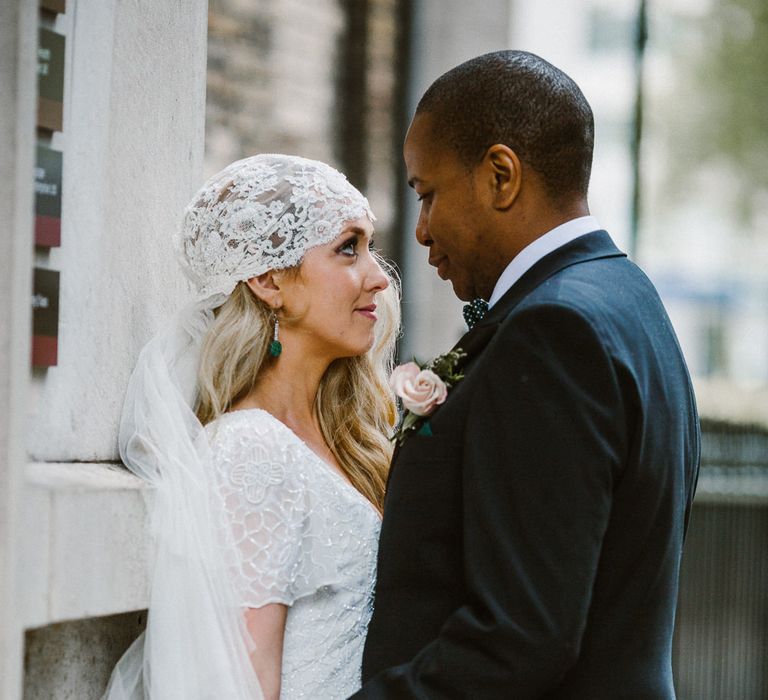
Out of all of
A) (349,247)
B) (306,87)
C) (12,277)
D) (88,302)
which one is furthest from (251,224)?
(306,87)

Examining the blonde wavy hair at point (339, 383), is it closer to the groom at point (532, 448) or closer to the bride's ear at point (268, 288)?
the bride's ear at point (268, 288)

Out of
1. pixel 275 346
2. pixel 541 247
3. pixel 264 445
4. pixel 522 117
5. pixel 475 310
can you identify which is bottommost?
pixel 264 445

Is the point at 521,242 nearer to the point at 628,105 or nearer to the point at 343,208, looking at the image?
the point at 343,208

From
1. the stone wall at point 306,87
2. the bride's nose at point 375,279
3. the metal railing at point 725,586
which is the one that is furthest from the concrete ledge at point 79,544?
the metal railing at point 725,586

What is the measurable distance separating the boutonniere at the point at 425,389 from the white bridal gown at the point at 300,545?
0.48 meters

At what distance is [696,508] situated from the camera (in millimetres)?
7242

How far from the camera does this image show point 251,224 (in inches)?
113

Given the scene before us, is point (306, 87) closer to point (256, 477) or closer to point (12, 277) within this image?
point (256, 477)

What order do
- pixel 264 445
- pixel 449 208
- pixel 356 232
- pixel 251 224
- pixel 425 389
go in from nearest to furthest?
pixel 425 389
pixel 449 208
pixel 264 445
pixel 251 224
pixel 356 232

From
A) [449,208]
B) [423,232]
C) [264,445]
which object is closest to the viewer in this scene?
[449,208]

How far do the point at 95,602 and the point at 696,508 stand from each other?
564 cm

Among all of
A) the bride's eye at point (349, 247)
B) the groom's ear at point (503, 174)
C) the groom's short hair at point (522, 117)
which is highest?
the groom's short hair at point (522, 117)

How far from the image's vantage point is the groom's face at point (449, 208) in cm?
226

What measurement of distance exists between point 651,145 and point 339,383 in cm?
566
